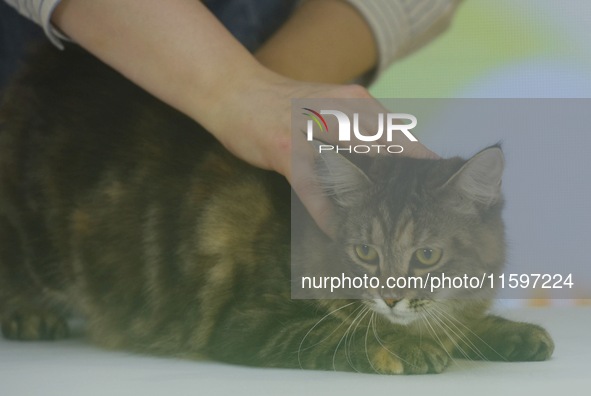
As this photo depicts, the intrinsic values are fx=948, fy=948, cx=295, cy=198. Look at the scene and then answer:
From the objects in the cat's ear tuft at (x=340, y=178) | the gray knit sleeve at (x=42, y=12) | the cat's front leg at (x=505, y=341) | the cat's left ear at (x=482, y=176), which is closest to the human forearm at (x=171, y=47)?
the gray knit sleeve at (x=42, y=12)

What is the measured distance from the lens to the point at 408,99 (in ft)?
3.48

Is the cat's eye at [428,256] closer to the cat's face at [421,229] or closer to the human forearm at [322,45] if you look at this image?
the cat's face at [421,229]

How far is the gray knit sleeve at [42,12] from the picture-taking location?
1120 millimetres

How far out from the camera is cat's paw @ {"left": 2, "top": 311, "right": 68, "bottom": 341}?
3.92ft

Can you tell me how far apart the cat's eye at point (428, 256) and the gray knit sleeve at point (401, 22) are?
0.84 feet

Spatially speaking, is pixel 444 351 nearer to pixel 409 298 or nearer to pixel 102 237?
pixel 409 298

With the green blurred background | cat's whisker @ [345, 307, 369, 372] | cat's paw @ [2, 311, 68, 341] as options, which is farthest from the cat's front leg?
cat's paw @ [2, 311, 68, 341]

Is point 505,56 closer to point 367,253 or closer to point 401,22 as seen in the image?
point 401,22

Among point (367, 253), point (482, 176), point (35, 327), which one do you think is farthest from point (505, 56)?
point (35, 327)

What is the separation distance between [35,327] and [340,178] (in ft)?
1.53

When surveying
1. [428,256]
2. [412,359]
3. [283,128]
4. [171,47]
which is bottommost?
[412,359]

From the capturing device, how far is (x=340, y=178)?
39.1 inches

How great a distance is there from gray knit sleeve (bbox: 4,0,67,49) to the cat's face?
15.5 inches

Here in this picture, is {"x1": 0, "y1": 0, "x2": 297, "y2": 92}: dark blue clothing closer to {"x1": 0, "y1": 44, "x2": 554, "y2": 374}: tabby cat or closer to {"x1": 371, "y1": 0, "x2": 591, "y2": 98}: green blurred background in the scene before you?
{"x1": 0, "y1": 44, "x2": 554, "y2": 374}: tabby cat
